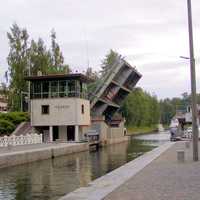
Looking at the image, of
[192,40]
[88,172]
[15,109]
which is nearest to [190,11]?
[192,40]

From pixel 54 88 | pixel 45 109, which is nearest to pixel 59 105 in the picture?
pixel 45 109

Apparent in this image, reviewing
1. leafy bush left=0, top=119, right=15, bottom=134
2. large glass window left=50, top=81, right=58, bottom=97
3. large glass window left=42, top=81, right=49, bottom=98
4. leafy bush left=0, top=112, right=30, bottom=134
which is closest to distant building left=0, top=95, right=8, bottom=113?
leafy bush left=0, top=112, right=30, bottom=134

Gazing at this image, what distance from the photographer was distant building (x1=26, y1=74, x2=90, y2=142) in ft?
190

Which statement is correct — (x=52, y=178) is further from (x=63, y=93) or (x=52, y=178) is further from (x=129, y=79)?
(x=129, y=79)

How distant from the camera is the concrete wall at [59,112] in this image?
190ft

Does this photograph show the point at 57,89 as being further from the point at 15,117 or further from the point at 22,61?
the point at 22,61


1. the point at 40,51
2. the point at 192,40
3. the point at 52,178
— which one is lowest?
the point at 52,178

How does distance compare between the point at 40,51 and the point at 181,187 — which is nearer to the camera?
the point at 181,187

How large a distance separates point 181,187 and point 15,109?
64621 millimetres

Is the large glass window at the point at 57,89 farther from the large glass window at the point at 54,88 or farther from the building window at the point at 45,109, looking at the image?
the building window at the point at 45,109

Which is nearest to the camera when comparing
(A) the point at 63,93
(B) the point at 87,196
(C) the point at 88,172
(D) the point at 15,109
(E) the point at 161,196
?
(E) the point at 161,196

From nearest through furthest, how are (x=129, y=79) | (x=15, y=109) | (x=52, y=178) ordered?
(x=52, y=178)
(x=129, y=79)
(x=15, y=109)

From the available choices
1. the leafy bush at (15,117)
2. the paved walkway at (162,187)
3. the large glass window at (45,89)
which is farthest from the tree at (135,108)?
the paved walkway at (162,187)

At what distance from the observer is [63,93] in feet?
192
